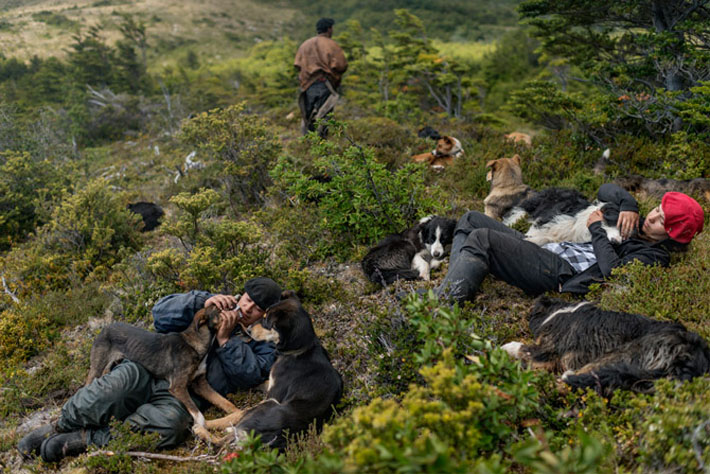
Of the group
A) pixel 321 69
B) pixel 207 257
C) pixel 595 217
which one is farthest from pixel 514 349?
pixel 321 69

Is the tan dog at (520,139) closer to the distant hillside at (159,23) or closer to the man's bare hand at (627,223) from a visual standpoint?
the man's bare hand at (627,223)

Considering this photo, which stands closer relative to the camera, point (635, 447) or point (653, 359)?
point (635, 447)

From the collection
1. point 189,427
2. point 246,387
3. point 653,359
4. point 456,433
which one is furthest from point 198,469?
point 653,359

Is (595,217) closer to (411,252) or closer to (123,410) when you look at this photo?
(411,252)

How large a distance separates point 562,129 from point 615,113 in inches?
50.3

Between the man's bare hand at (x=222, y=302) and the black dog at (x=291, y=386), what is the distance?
534 millimetres

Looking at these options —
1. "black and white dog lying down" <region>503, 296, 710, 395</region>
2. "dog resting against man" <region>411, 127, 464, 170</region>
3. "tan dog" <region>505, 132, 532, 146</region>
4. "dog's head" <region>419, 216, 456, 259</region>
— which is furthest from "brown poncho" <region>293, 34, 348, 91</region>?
"black and white dog lying down" <region>503, 296, 710, 395</region>

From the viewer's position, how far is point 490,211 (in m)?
5.80

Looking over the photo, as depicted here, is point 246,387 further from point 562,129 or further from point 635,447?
point 562,129

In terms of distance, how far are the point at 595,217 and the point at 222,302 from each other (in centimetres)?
381

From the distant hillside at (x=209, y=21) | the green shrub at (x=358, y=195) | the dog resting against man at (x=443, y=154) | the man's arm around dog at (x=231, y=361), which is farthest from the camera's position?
the distant hillside at (x=209, y=21)

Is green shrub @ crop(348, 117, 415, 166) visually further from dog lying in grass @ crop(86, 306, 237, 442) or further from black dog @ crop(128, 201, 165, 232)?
dog lying in grass @ crop(86, 306, 237, 442)

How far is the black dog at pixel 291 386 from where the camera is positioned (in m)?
2.79

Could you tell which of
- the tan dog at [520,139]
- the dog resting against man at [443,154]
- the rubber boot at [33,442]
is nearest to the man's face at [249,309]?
the rubber boot at [33,442]
